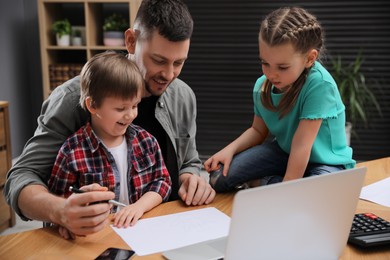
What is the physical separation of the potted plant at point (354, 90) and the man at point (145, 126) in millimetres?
2313

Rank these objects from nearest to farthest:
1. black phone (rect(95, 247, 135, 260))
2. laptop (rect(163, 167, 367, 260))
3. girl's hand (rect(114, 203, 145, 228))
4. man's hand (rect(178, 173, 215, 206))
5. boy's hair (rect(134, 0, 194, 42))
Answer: laptop (rect(163, 167, 367, 260)) < black phone (rect(95, 247, 135, 260)) < girl's hand (rect(114, 203, 145, 228)) < man's hand (rect(178, 173, 215, 206)) < boy's hair (rect(134, 0, 194, 42))

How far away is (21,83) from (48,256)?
335 cm

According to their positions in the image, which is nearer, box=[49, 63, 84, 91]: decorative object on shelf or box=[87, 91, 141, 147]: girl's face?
box=[87, 91, 141, 147]: girl's face

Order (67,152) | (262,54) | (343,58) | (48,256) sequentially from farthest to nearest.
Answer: (343,58) → (262,54) → (67,152) → (48,256)

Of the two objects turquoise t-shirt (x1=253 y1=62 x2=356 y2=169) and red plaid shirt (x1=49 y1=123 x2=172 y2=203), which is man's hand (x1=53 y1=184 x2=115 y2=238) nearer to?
red plaid shirt (x1=49 y1=123 x2=172 y2=203)

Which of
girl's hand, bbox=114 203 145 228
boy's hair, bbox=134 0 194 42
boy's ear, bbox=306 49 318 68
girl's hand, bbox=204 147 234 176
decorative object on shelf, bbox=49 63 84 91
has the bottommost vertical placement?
girl's hand, bbox=114 203 145 228

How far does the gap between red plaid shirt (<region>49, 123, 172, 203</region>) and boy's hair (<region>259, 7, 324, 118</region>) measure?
0.47 m

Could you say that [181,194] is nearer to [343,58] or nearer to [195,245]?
[195,245]

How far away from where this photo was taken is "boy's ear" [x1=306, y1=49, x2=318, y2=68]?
1.35 meters

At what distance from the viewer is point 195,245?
0.88 m

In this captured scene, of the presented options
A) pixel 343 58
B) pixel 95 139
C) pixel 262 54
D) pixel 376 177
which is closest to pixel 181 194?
pixel 95 139

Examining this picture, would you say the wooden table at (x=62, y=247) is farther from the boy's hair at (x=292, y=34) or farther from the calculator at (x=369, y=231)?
the boy's hair at (x=292, y=34)

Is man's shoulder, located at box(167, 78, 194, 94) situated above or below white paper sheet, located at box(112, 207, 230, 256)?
above

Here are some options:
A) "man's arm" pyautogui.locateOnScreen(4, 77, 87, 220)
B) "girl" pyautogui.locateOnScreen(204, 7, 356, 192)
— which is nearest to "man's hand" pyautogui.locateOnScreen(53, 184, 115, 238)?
"man's arm" pyautogui.locateOnScreen(4, 77, 87, 220)
